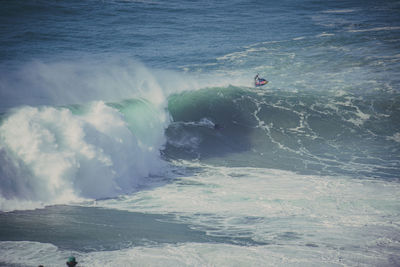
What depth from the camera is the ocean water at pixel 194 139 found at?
880 cm

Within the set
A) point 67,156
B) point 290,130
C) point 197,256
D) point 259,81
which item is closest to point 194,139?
point 290,130

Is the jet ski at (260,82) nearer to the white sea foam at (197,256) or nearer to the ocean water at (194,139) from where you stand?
the ocean water at (194,139)

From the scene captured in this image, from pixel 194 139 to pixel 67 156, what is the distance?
6.46 m

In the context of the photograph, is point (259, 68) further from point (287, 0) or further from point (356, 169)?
point (287, 0)

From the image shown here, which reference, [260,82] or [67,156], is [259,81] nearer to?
[260,82]

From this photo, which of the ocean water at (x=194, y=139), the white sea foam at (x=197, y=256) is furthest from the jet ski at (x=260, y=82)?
the white sea foam at (x=197, y=256)

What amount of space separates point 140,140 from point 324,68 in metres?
12.5

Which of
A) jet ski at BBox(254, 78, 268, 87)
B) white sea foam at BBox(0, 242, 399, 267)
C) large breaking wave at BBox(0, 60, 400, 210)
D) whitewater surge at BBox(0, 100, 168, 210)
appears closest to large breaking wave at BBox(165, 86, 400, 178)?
large breaking wave at BBox(0, 60, 400, 210)

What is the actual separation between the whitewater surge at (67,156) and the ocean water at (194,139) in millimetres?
43

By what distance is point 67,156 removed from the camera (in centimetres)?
1216

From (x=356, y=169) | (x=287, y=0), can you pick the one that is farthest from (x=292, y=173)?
(x=287, y=0)

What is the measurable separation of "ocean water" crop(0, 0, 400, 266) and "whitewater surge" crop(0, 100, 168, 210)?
1.7 inches

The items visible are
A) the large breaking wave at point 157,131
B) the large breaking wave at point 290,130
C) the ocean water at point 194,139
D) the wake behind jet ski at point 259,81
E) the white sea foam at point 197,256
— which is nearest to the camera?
the white sea foam at point 197,256

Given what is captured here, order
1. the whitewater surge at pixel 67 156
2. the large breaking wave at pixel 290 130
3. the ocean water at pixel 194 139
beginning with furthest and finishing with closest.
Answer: the large breaking wave at pixel 290 130 → the whitewater surge at pixel 67 156 → the ocean water at pixel 194 139
